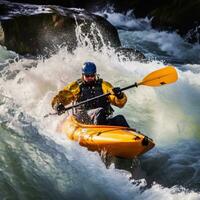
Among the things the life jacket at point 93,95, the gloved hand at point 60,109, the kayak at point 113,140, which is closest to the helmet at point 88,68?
the life jacket at point 93,95

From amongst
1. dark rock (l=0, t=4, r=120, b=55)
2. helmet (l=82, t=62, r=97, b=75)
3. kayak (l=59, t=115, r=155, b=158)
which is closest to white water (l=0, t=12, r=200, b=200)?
kayak (l=59, t=115, r=155, b=158)

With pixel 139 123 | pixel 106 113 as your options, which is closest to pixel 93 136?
pixel 106 113

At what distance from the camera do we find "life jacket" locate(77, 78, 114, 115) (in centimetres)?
707

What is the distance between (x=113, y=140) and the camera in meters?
6.18

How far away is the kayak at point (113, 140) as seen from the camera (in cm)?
613

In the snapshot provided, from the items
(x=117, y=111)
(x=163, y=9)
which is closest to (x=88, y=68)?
(x=117, y=111)

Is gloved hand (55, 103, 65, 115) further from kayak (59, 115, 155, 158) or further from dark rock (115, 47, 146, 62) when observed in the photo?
dark rock (115, 47, 146, 62)

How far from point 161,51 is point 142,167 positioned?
8.45 m

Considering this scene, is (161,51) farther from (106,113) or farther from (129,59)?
(106,113)

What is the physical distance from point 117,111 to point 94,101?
186 centimetres

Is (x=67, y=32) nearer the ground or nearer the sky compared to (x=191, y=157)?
nearer the sky

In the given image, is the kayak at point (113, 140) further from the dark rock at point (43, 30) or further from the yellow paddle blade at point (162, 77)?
the dark rock at point (43, 30)

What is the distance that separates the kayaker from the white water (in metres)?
0.43

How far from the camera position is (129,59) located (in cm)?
1174
